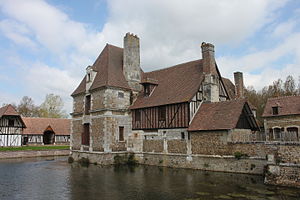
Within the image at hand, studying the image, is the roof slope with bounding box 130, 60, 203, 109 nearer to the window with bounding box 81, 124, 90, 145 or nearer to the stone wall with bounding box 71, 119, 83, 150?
the window with bounding box 81, 124, 90, 145

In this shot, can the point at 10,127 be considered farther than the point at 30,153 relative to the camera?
Yes

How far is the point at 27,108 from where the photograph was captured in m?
46.4

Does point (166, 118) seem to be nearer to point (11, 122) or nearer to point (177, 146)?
point (177, 146)

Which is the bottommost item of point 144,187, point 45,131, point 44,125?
point 144,187

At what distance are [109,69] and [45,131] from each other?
18.2 m

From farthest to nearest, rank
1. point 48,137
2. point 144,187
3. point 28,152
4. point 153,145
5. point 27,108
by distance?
point 27,108, point 48,137, point 28,152, point 153,145, point 144,187

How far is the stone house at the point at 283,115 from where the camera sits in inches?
807

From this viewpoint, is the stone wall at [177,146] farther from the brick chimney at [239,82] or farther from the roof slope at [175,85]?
the brick chimney at [239,82]

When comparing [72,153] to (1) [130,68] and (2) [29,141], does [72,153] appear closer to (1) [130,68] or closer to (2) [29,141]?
(1) [130,68]

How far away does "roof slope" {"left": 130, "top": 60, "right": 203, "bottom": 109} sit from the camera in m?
16.3

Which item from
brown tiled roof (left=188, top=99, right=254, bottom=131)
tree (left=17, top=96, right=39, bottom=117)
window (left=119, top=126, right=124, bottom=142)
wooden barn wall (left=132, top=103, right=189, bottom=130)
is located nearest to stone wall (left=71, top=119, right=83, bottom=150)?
window (left=119, top=126, right=124, bottom=142)

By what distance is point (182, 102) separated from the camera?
1558 cm

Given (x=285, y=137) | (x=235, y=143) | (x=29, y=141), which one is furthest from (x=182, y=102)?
(x=29, y=141)

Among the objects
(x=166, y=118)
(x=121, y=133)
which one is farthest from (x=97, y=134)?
(x=166, y=118)
